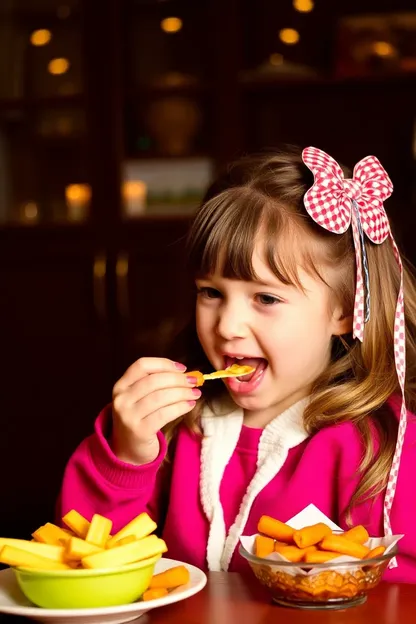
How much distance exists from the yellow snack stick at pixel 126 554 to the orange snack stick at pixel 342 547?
0.54ft

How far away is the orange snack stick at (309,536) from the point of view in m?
1.01

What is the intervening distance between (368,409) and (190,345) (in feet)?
1.21

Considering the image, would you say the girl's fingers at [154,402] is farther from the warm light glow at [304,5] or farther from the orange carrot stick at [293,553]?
the warm light glow at [304,5]

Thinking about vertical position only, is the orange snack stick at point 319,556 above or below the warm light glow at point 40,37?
below

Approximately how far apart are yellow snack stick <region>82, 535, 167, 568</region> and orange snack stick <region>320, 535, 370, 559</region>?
16cm

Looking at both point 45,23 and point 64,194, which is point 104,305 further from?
point 45,23

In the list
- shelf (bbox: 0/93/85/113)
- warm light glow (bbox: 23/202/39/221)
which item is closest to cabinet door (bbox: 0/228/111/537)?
warm light glow (bbox: 23/202/39/221)

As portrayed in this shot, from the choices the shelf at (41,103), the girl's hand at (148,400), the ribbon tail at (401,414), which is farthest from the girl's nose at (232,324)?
the shelf at (41,103)

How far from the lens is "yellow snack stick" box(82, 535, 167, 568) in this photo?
0.96 meters

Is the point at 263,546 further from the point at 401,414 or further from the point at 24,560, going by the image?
the point at 401,414

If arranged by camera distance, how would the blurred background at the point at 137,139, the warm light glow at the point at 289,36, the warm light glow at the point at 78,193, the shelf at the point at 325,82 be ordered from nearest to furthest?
1. the shelf at the point at 325,82
2. the blurred background at the point at 137,139
3. the warm light glow at the point at 289,36
4. the warm light glow at the point at 78,193

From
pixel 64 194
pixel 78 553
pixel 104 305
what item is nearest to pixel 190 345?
pixel 78 553

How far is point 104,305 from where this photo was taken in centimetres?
385

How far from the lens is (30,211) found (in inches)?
164
